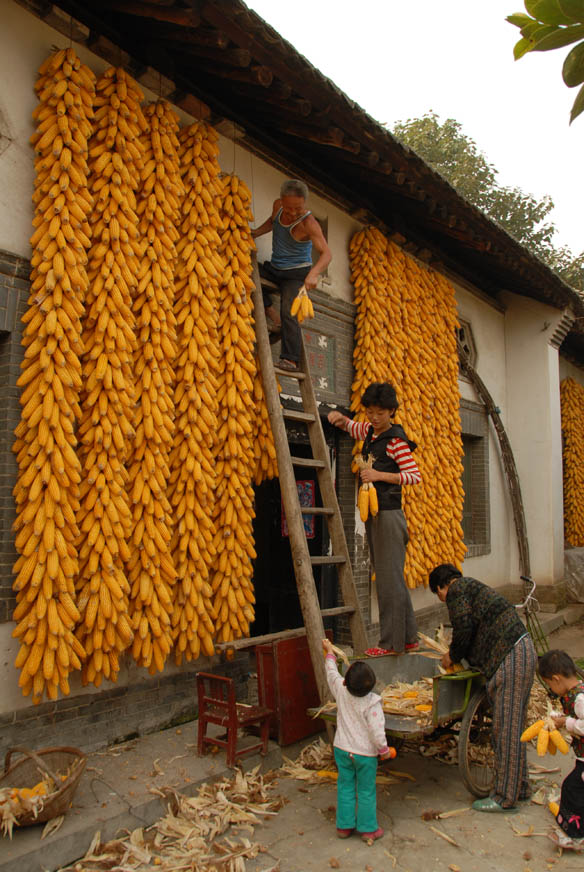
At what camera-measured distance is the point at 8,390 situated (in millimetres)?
3775

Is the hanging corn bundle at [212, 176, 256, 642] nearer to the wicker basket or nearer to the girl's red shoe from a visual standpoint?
the wicker basket

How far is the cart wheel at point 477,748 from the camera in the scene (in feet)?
12.2

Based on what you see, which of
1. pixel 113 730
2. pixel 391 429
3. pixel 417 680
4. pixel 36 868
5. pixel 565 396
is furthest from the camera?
pixel 565 396

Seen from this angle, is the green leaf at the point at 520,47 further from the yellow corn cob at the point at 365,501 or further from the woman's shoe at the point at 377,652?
the woman's shoe at the point at 377,652

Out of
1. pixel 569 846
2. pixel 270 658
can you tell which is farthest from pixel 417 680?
pixel 569 846

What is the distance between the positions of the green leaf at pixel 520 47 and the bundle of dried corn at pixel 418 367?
15.0 ft

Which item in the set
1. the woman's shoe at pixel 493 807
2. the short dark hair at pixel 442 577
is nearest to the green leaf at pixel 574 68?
the short dark hair at pixel 442 577

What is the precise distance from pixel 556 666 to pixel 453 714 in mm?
685

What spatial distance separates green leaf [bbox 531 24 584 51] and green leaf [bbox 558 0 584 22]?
88mm

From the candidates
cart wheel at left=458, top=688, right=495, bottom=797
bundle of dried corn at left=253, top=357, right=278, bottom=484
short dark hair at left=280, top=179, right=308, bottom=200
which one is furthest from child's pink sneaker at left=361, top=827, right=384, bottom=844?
short dark hair at left=280, top=179, right=308, bottom=200

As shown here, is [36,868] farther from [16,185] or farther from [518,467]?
[518,467]

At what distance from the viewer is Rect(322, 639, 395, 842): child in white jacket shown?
3.34 m

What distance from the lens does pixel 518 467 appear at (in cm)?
1069

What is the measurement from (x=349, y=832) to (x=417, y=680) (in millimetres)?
1280
